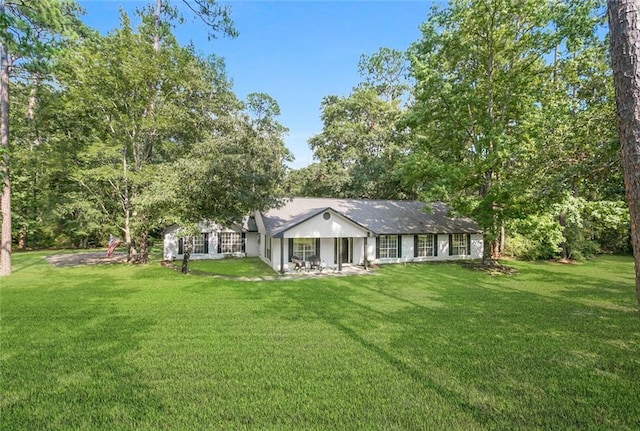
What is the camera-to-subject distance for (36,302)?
28.8 feet

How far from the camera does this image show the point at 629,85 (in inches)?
126

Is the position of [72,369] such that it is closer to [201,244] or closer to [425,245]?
[201,244]

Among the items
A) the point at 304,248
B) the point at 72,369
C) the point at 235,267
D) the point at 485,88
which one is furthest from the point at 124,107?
the point at 485,88

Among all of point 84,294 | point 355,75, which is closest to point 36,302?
point 84,294

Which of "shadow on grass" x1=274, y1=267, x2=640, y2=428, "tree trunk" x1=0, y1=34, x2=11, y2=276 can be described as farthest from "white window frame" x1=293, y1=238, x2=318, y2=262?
"tree trunk" x1=0, y1=34, x2=11, y2=276

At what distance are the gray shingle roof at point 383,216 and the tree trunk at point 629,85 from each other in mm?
14259

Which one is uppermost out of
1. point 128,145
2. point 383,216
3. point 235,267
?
point 128,145

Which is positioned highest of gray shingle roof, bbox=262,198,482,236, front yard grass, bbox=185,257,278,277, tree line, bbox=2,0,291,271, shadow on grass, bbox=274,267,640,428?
tree line, bbox=2,0,291,271

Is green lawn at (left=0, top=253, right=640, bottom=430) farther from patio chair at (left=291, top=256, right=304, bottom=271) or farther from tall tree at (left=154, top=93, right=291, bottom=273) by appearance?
patio chair at (left=291, top=256, right=304, bottom=271)

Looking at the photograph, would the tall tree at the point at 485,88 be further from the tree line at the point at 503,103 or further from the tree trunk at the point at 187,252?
the tree trunk at the point at 187,252

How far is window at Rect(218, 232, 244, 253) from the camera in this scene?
20.2 metres

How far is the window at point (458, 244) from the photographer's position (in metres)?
19.6

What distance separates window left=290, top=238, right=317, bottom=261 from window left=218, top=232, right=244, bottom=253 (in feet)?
20.1

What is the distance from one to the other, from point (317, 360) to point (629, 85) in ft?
17.9
